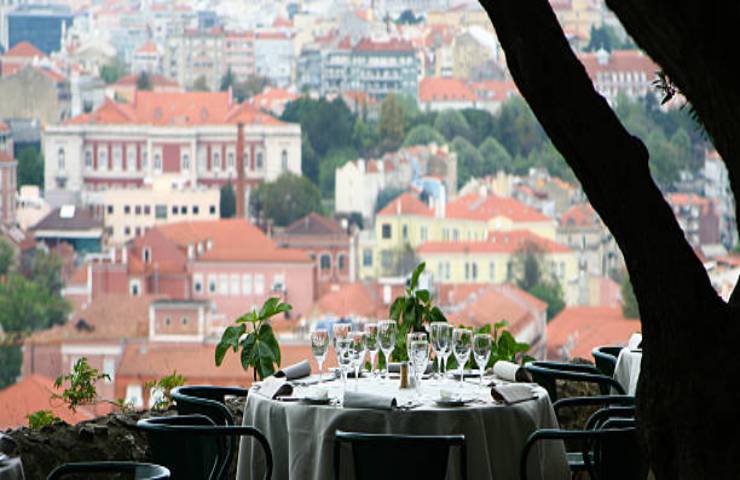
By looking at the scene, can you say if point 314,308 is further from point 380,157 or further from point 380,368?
point 380,368

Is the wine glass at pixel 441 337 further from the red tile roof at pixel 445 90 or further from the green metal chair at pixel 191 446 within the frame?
the red tile roof at pixel 445 90

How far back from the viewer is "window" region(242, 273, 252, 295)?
44031mm

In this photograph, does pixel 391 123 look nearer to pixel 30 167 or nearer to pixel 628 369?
pixel 30 167

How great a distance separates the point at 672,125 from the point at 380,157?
9769 millimetres

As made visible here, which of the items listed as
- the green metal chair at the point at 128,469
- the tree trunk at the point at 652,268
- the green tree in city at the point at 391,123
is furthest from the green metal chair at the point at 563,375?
the green tree in city at the point at 391,123

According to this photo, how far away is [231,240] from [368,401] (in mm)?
41275

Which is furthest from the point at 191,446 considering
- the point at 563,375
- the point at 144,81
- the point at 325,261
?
the point at 144,81

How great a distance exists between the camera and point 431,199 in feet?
152

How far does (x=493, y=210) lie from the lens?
147 feet

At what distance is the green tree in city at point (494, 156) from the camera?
147ft

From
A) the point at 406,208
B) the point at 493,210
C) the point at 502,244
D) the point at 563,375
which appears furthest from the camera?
the point at 406,208

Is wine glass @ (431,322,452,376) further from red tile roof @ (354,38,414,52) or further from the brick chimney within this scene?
red tile roof @ (354,38,414,52)

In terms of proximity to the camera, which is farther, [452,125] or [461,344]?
[452,125]

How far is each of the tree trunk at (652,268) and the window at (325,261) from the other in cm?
4318
